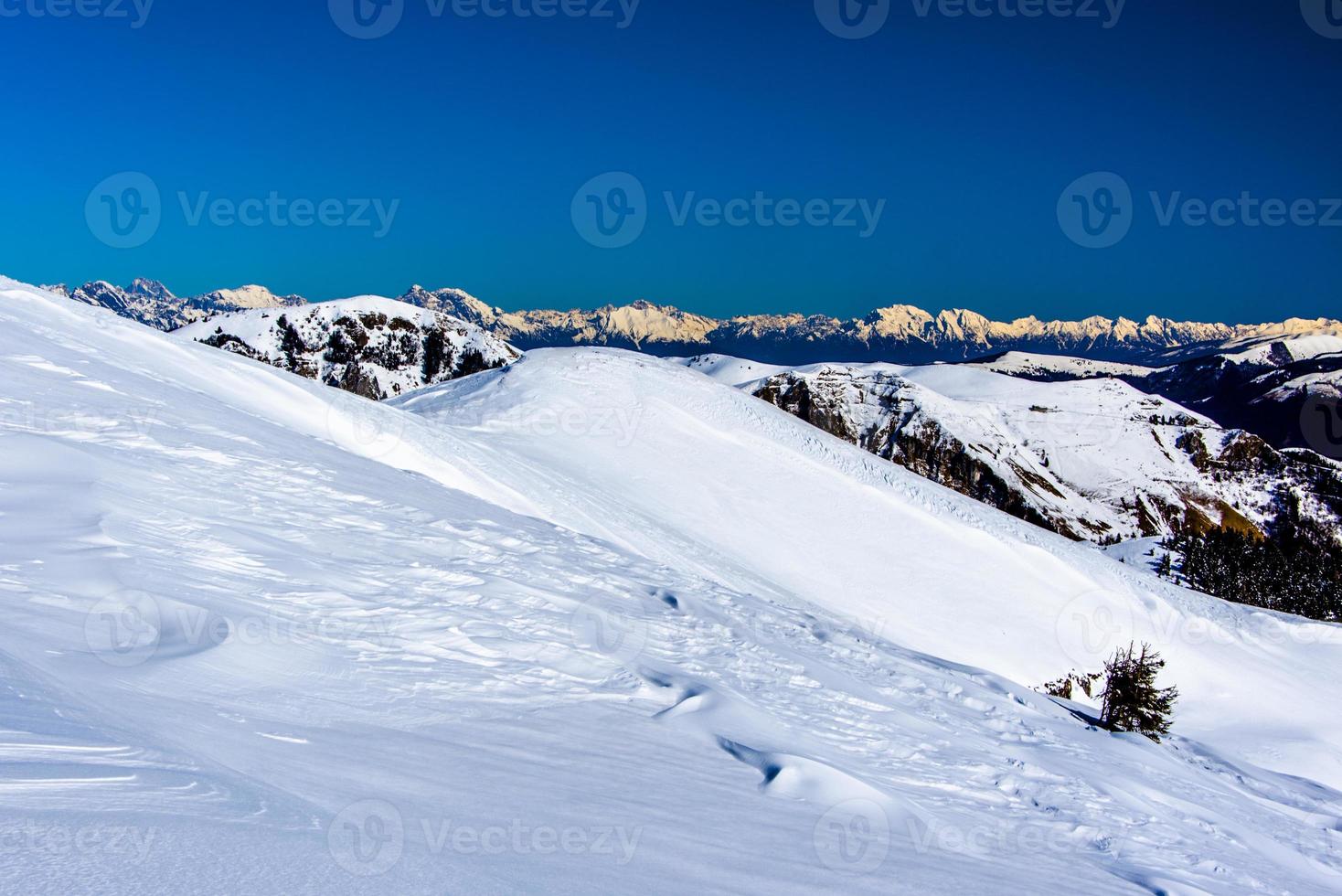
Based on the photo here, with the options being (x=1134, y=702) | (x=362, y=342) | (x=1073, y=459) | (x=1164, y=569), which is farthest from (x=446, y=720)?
(x=362, y=342)

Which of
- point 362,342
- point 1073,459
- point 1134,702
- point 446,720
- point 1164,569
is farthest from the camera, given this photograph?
point 362,342

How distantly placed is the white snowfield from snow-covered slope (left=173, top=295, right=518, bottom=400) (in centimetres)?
16790

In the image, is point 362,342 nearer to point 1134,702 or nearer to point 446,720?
point 1134,702

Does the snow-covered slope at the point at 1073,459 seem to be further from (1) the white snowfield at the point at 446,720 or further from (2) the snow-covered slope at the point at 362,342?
(1) the white snowfield at the point at 446,720

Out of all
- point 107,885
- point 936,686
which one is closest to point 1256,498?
point 936,686

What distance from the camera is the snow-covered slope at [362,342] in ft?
577

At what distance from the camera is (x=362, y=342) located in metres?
185

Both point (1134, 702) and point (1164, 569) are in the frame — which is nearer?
point (1134, 702)

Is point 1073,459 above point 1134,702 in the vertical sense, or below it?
above

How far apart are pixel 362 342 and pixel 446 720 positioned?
195m

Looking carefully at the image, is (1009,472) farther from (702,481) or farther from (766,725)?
(766,725)

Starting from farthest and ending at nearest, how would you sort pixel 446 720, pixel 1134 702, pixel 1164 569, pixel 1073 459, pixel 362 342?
pixel 362 342
pixel 1073 459
pixel 1164 569
pixel 1134 702
pixel 446 720

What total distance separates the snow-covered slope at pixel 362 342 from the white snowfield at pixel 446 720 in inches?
6610

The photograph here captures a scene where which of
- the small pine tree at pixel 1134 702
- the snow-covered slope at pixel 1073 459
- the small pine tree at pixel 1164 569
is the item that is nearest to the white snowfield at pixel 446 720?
the small pine tree at pixel 1134 702
